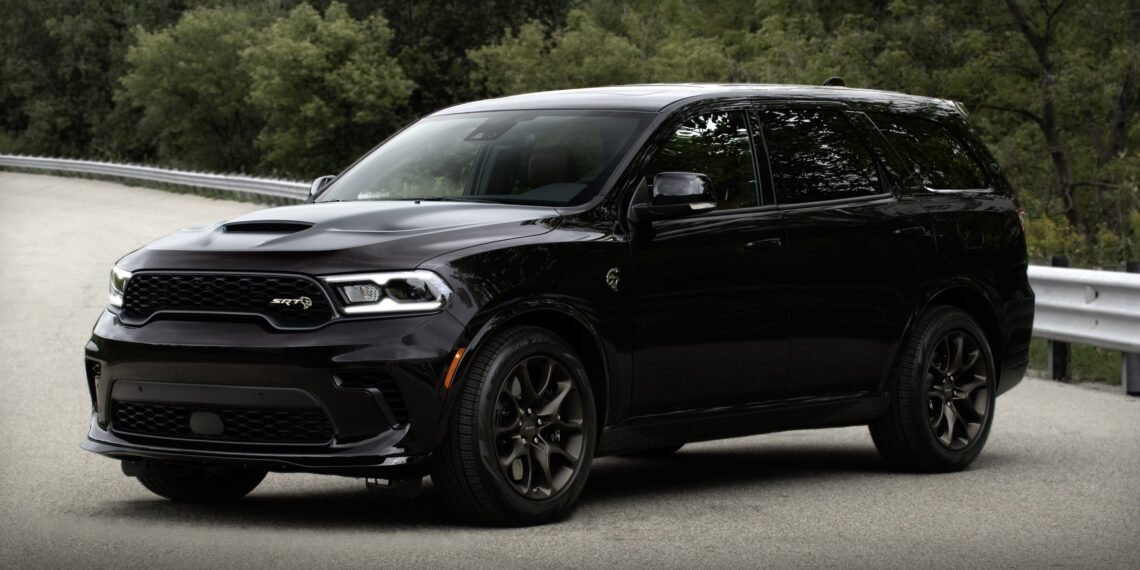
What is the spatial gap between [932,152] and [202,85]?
7547cm

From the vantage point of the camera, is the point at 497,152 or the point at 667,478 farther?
the point at 667,478

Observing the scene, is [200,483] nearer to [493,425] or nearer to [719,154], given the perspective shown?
[493,425]

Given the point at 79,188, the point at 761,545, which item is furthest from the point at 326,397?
the point at 79,188

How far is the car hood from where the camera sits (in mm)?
6102

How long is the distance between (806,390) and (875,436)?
0.84 meters

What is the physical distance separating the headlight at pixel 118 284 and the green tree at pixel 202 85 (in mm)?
73935

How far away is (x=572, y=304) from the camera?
6.58 metres

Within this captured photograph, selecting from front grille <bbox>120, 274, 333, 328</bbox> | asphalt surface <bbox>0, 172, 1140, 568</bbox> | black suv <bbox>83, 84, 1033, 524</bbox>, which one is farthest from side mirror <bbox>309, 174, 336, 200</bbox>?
front grille <bbox>120, 274, 333, 328</bbox>

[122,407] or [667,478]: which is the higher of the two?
[122,407]

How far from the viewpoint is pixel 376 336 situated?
599cm

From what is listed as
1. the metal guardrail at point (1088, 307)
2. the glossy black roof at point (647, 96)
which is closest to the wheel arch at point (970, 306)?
the glossy black roof at point (647, 96)

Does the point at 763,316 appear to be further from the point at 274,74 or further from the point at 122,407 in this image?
the point at 274,74

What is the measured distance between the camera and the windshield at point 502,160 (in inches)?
278

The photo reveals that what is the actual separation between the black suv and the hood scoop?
0.01 meters
